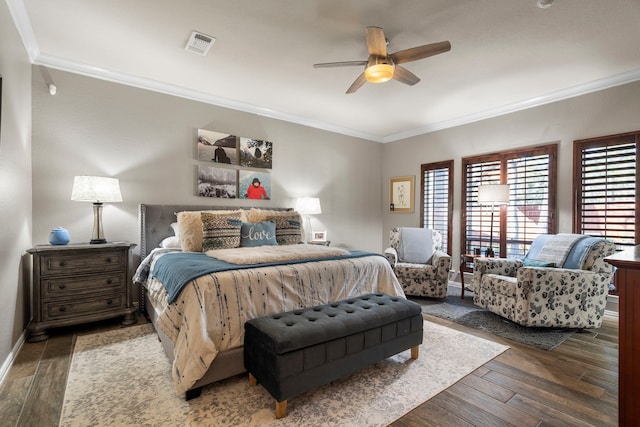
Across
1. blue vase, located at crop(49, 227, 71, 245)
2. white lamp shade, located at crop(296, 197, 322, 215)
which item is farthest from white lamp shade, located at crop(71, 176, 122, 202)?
white lamp shade, located at crop(296, 197, 322, 215)

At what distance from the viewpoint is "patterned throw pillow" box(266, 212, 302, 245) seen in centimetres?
383

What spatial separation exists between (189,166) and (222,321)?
8.81 feet

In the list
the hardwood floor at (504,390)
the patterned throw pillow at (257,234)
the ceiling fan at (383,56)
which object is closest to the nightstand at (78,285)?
the hardwood floor at (504,390)

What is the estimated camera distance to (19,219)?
2588 mm

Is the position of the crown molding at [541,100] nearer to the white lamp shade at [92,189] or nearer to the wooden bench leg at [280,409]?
the wooden bench leg at [280,409]

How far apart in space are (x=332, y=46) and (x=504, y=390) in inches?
124

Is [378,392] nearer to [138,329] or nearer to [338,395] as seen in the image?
[338,395]

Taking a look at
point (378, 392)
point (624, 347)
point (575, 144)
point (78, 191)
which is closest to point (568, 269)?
point (575, 144)

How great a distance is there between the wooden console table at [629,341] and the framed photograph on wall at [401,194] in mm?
4355

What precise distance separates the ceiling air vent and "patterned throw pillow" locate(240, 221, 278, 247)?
1872 millimetres

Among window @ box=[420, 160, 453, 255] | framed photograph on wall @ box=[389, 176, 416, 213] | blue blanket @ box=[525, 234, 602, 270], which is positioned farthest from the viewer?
framed photograph on wall @ box=[389, 176, 416, 213]

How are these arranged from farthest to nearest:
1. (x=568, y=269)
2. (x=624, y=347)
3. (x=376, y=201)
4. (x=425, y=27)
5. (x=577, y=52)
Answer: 1. (x=376, y=201)
2. (x=568, y=269)
3. (x=577, y=52)
4. (x=425, y=27)
5. (x=624, y=347)

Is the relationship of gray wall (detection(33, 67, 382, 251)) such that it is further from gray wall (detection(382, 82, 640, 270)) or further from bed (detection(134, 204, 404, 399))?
gray wall (detection(382, 82, 640, 270))

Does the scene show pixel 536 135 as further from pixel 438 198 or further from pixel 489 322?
pixel 489 322
